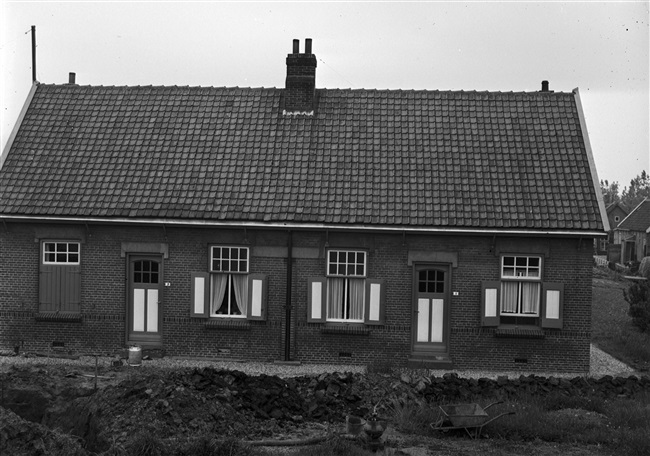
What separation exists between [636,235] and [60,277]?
51095mm

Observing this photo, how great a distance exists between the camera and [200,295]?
740 inches

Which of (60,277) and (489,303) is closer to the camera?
(489,303)

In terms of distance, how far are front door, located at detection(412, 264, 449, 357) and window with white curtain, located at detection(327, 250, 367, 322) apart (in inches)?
52.8

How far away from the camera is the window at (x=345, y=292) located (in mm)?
18562

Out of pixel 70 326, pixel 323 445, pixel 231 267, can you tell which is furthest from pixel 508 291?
pixel 70 326

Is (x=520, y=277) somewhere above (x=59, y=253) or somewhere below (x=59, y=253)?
below

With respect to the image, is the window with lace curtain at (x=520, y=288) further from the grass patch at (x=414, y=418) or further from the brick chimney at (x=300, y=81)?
the brick chimney at (x=300, y=81)

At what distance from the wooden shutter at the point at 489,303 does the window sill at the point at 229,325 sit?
18.8 feet

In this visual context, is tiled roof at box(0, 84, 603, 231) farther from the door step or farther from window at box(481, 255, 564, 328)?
the door step

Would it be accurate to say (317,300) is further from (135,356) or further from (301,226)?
(135,356)

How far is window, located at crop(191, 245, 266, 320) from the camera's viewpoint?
18797 millimetres

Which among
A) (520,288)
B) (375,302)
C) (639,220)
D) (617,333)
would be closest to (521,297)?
(520,288)

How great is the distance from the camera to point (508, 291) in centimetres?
1861

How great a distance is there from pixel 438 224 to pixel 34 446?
1051 cm
